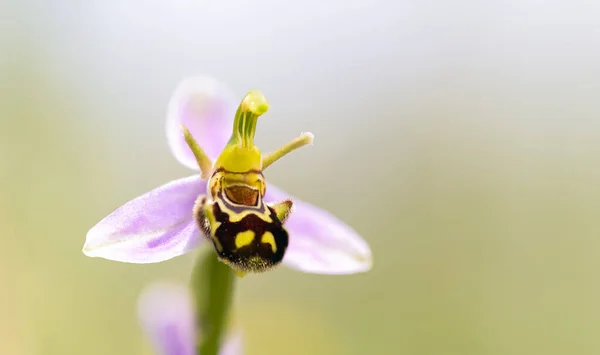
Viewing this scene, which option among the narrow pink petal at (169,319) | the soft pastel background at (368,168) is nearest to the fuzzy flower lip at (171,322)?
the narrow pink petal at (169,319)

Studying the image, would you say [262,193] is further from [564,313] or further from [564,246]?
[564,246]

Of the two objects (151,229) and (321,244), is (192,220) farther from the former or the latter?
(321,244)

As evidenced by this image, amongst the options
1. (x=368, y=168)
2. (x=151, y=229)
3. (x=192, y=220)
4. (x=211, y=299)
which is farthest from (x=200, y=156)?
(x=368, y=168)

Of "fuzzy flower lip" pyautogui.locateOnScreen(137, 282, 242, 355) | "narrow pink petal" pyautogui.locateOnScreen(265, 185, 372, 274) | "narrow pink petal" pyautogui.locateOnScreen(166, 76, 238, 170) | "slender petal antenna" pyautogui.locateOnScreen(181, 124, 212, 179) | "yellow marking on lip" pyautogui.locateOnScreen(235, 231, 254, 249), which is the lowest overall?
"fuzzy flower lip" pyautogui.locateOnScreen(137, 282, 242, 355)

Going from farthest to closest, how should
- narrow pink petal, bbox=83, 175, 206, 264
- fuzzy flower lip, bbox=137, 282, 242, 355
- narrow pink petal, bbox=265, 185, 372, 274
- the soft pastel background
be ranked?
A: the soft pastel background → narrow pink petal, bbox=265, 185, 372, 274 → fuzzy flower lip, bbox=137, 282, 242, 355 → narrow pink petal, bbox=83, 175, 206, 264

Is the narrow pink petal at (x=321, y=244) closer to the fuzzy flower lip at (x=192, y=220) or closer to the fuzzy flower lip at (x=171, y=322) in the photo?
the fuzzy flower lip at (x=192, y=220)

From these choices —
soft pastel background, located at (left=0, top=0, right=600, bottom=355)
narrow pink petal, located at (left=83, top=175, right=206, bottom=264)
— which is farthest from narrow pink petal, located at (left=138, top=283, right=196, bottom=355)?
soft pastel background, located at (left=0, top=0, right=600, bottom=355)

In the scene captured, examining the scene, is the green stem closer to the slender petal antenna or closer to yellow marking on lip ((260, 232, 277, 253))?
yellow marking on lip ((260, 232, 277, 253))
